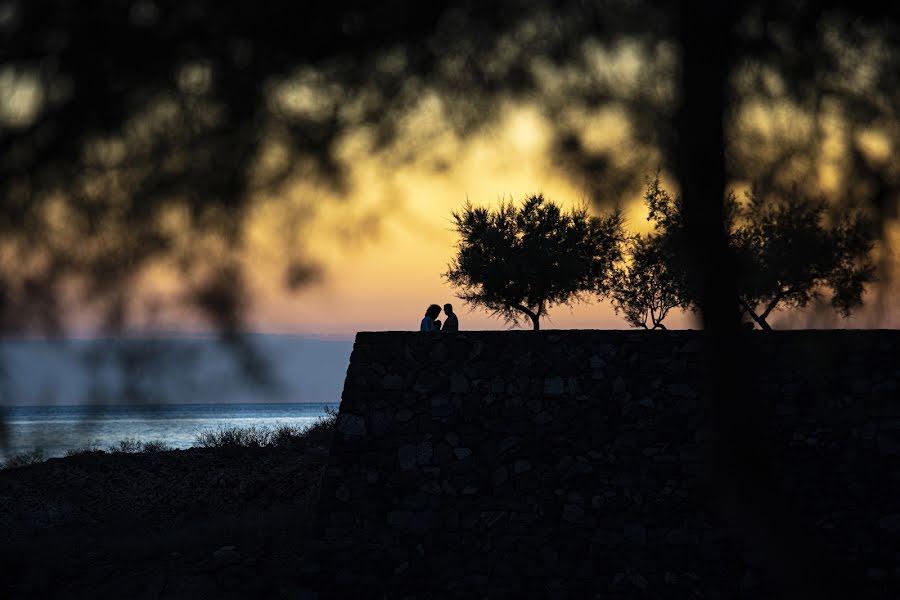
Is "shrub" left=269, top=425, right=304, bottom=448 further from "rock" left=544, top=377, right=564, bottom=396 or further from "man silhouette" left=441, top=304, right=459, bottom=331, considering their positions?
"rock" left=544, top=377, right=564, bottom=396

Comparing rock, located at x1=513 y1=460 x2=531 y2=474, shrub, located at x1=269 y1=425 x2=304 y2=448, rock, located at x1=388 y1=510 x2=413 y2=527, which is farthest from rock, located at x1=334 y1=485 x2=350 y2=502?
shrub, located at x1=269 y1=425 x2=304 y2=448

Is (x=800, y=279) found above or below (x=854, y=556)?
above

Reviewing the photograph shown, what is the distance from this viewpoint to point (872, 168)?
447 cm

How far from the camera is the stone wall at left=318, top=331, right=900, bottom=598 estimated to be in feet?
41.3

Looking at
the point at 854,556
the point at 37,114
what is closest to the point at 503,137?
the point at 37,114

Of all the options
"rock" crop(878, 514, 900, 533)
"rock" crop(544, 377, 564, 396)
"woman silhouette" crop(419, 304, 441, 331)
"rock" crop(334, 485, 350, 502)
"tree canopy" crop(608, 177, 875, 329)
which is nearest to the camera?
"tree canopy" crop(608, 177, 875, 329)

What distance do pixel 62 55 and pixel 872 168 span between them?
393cm

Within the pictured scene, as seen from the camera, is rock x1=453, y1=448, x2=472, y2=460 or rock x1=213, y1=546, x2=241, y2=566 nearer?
rock x1=453, y1=448, x2=472, y2=460

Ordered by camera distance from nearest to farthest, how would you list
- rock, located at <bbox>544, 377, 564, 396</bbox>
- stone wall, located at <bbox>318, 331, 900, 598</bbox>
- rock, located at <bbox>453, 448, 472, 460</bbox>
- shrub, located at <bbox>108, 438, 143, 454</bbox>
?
stone wall, located at <bbox>318, 331, 900, 598</bbox>
rock, located at <bbox>453, 448, 472, 460</bbox>
rock, located at <bbox>544, 377, 564, 396</bbox>
shrub, located at <bbox>108, 438, 143, 454</bbox>

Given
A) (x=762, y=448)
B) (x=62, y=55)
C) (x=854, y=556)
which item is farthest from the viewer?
(x=854, y=556)

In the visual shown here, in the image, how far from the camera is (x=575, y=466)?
12992 millimetres

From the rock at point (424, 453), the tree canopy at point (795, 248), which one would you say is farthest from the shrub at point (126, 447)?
the tree canopy at point (795, 248)

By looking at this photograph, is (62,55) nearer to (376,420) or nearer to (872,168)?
(872,168)

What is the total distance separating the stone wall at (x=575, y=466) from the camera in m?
12.6
